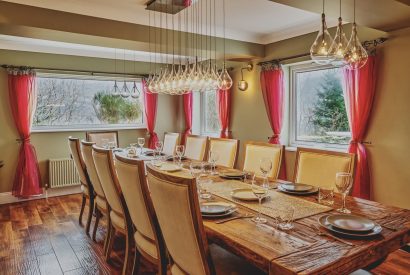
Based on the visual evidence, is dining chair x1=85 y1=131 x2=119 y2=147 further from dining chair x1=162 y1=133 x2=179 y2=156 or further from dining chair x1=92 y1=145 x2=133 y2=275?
dining chair x1=92 y1=145 x2=133 y2=275

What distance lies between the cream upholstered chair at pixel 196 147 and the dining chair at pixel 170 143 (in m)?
0.32

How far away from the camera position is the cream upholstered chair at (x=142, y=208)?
1.74 metres

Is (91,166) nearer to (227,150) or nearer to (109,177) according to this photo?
(109,177)

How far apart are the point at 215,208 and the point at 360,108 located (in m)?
2.41

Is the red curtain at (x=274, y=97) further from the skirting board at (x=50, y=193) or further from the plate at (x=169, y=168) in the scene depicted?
the skirting board at (x=50, y=193)

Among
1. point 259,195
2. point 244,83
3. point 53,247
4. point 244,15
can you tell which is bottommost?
point 53,247

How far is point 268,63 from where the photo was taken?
175 inches

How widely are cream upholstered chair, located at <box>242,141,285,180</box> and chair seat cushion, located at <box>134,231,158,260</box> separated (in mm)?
1275

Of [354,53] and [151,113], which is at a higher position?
[354,53]

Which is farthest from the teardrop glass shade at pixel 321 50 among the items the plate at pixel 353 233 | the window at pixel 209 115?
the window at pixel 209 115

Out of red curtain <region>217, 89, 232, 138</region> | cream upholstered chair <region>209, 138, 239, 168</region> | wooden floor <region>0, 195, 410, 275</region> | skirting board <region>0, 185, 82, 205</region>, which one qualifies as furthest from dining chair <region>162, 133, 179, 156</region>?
skirting board <region>0, 185, 82, 205</region>

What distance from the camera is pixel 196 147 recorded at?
4.02m

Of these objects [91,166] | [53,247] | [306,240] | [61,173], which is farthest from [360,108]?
[61,173]

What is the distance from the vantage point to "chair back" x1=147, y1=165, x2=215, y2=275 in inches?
50.2
